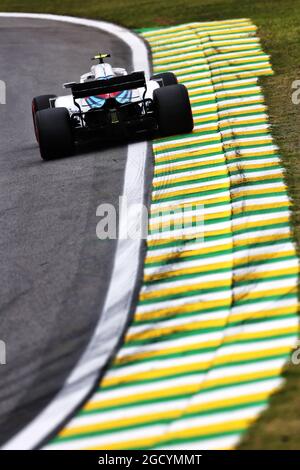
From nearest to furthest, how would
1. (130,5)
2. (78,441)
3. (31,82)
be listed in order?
(78,441) < (31,82) < (130,5)

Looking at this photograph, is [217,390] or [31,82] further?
[31,82]

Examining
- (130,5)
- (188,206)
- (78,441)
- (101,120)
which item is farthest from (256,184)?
(130,5)

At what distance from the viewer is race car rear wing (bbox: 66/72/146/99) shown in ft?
54.2

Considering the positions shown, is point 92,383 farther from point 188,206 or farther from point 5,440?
point 188,206

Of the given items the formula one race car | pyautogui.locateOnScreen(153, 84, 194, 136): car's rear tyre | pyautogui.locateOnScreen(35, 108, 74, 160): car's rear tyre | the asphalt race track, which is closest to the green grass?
pyautogui.locateOnScreen(153, 84, 194, 136): car's rear tyre

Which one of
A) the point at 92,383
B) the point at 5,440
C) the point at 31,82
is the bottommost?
the point at 5,440

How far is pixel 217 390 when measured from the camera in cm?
859

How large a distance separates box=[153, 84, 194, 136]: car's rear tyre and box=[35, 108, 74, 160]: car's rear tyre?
1.38 meters

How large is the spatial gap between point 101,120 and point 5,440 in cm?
883

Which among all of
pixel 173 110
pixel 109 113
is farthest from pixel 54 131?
pixel 173 110

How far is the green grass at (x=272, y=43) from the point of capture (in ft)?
26.1

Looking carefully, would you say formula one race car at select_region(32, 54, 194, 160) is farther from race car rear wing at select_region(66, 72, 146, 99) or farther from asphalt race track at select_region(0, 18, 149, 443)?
asphalt race track at select_region(0, 18, 149, 443)

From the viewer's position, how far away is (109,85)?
16.6m

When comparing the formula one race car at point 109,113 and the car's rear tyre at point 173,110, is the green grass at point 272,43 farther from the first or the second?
the formula one race car at point 109,113
